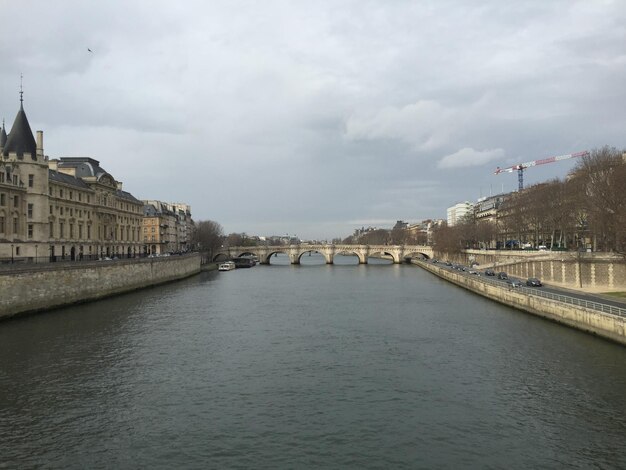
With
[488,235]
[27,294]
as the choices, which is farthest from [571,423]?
[488,235]

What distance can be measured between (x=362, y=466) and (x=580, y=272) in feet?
127

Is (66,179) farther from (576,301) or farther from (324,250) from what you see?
(324,250)

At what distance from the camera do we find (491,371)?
72.3 ft

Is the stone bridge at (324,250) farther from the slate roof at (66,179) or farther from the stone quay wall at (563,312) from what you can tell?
the stone quay wall at (563,312)

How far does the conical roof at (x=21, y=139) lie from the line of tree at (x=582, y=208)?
178 ft

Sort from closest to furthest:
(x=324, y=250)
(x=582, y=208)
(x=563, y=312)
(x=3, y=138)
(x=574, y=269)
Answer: (x=563, y=312), (x=574, y=269), (x=3, y=138), (x=582, y=208), (x=324, y=250)

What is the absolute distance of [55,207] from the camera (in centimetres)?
5741

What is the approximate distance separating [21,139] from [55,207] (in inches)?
438

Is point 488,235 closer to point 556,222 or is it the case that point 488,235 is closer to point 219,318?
point 556,222

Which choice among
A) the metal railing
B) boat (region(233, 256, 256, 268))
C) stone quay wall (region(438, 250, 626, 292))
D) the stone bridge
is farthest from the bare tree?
the metal railing

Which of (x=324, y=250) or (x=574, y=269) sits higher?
(x=324, y=250)

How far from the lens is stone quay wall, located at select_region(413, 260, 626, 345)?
83.8 ft

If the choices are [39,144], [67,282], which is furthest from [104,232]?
[67,282]

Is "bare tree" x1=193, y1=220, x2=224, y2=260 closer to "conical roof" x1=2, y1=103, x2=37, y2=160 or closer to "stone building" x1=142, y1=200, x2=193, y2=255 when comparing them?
"stone building" x1=142, y1=200, x2=193, y2=255
